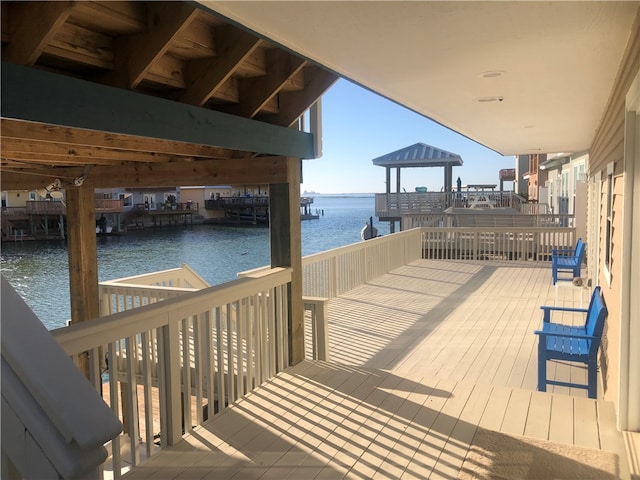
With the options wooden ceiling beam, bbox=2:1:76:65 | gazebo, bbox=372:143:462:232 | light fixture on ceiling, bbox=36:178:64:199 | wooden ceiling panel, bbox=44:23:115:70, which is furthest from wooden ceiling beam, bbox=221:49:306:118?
gazebo, bbox=372:143:462:232

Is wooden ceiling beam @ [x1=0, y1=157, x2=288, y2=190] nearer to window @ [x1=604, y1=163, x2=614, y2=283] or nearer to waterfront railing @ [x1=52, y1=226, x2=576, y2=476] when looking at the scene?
waterfront railing @ [x1=52, y1=226, x2=576, y2=476]


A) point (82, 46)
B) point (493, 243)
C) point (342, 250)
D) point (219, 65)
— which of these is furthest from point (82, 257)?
point (493, 243)

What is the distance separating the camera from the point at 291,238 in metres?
4.21

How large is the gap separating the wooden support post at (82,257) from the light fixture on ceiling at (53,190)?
11cm

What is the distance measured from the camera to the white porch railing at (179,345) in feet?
8.25

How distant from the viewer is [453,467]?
2.66m

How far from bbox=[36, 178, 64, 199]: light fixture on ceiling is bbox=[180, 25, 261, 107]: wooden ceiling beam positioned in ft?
8.77

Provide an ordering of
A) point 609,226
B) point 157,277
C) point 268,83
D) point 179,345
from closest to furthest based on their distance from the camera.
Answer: point 179,345 → point 268,83 → point 609,226 → point 157,277

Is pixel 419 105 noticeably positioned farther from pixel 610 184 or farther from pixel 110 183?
pixel 110 183

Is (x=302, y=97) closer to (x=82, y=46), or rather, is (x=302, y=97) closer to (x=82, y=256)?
(x=82, y=46)

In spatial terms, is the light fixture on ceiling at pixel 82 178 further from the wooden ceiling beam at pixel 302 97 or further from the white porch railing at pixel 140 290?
the wooden ceiling beam at pixel 302 97

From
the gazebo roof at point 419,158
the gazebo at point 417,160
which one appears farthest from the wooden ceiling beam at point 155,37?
the gazebo roof at point 419,158

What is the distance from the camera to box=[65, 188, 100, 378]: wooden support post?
528 centimetres

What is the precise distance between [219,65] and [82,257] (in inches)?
126
